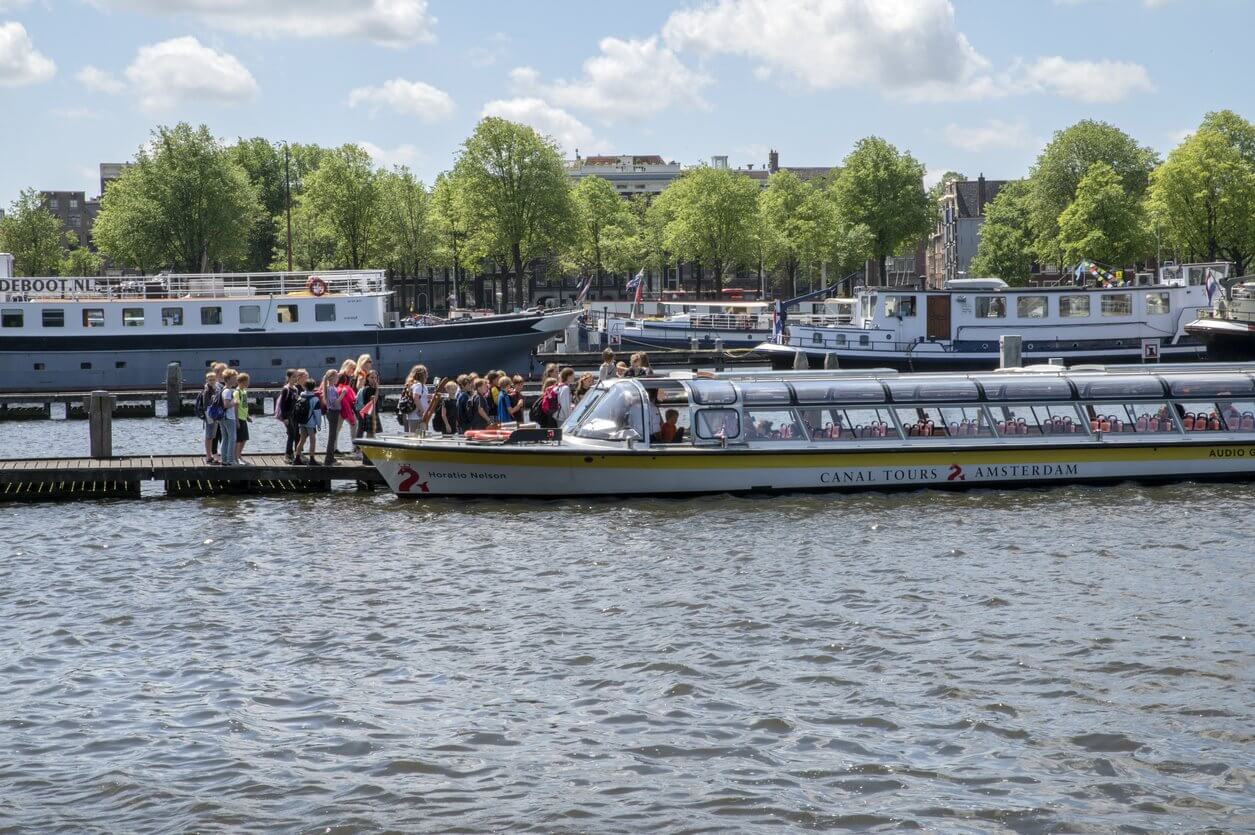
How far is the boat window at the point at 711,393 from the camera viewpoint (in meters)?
26.1

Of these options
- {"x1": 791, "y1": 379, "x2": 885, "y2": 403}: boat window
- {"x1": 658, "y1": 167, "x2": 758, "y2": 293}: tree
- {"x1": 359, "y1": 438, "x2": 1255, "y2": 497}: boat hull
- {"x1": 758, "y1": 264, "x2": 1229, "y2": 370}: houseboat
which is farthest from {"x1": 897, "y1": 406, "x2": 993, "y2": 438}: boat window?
{"x1": 658, "y1": 167, "x2": 758, "y2": 293}: tree

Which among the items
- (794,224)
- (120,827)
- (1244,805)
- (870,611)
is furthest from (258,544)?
(794,224)

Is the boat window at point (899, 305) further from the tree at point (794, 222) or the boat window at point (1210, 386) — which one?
the tree at point (794, 222)

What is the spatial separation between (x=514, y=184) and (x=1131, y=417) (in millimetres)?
64600

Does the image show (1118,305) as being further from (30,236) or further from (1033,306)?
(30,236)

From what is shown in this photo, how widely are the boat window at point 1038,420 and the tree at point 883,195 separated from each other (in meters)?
77.0

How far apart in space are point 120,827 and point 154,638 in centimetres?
598

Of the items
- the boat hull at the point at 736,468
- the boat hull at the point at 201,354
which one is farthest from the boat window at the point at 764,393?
the boat hull at the point at 201,354

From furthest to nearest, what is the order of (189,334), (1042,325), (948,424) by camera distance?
(189,334) → (1042,325) → (948,424)

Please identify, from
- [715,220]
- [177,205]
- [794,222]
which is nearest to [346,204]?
[177,205]

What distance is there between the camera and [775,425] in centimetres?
2658

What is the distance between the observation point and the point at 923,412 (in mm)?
27281

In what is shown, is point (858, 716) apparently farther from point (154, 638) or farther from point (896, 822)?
point (154, 638)

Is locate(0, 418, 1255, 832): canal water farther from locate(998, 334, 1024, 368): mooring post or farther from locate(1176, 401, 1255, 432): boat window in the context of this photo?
locate(998, 334, 1024, 368): mooring post
